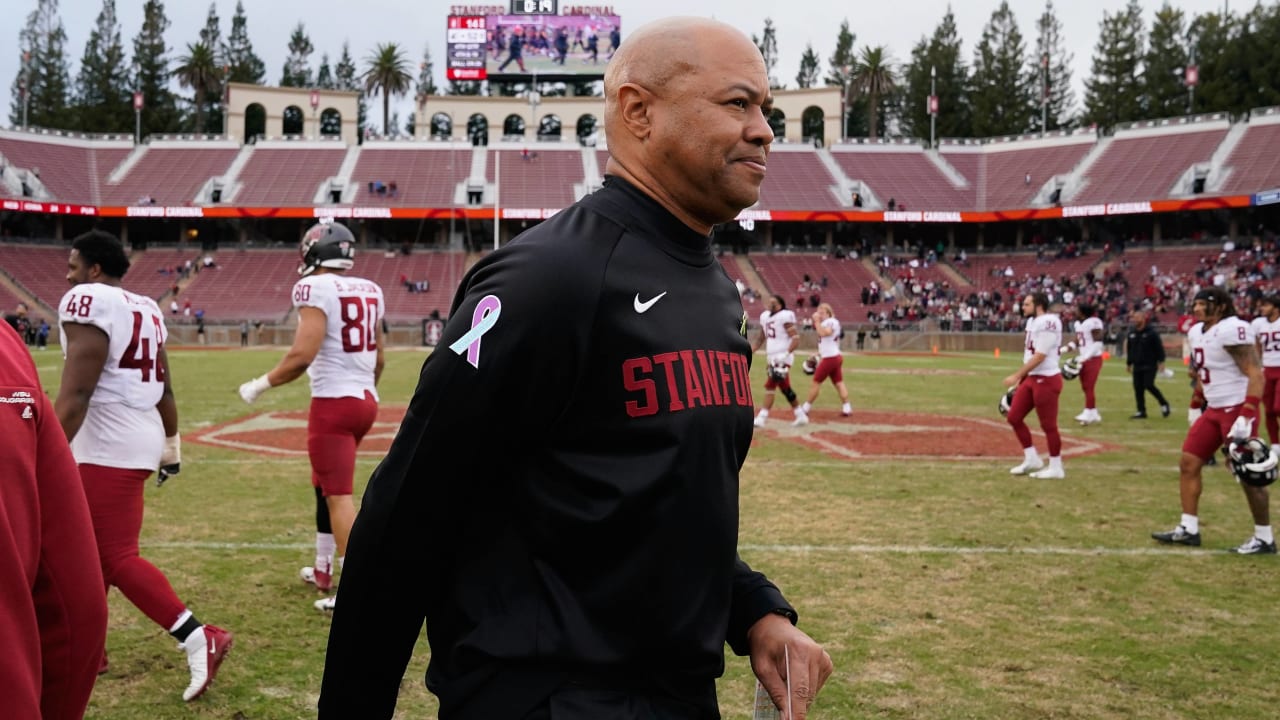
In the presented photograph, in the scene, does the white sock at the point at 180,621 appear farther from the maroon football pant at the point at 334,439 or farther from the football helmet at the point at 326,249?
the football helmet at the point at 326,249

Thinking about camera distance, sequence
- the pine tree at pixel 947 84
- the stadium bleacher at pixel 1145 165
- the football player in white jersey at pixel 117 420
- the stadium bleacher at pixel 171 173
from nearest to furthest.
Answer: the football player in white jersey at pixel 117 420 → the stadium bleacher at pixel 1145 165 → the stadium bleacher at pixel 171 173 → the pine tree at pixel 947 84

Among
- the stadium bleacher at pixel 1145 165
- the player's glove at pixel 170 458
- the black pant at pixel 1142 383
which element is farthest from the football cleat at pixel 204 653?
the stadium bleacher at pixel 1145 165

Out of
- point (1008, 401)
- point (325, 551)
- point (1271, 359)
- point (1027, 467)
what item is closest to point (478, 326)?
point (325, 551)

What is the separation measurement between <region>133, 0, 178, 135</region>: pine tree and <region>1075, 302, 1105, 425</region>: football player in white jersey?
267ft

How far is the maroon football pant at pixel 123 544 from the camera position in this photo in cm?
501

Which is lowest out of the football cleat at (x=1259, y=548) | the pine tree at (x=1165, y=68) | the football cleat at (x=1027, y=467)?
the football cleat at (x=1259, y=548)

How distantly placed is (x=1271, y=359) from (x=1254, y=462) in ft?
20.2

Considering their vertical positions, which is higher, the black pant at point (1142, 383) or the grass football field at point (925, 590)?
the black pant at point (1142, 383)

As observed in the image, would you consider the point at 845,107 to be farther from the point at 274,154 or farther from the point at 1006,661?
the point at 1006,661

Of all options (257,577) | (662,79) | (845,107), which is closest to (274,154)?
(845,107)

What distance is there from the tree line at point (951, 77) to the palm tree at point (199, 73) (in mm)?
80

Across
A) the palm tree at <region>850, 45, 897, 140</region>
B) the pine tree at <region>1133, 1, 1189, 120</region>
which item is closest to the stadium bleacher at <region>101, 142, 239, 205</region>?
the palm tree at <region>850, 45, 897, 140</region>

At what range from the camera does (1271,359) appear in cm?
1307

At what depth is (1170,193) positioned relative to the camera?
54.5m
